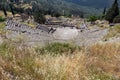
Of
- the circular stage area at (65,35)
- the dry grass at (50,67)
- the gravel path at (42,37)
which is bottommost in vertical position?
the circular stage area at (65,35)

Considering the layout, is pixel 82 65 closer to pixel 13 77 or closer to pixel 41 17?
pixel 13 77

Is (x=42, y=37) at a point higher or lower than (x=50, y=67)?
lower

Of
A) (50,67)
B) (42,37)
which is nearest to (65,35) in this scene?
(42,37)

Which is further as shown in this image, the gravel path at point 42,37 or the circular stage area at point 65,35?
the circular stage area at point 65,35

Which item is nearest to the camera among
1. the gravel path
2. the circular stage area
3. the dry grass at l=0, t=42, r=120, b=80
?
the dry grass at l=0, t=42, r=120, b=80

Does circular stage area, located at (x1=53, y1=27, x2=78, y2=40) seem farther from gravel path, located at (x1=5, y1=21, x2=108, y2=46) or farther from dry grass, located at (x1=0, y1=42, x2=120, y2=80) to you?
dry grass, located at (x1=0, y1=42, x2=120, y2=80)

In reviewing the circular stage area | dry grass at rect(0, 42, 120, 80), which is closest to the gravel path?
the circular stage area

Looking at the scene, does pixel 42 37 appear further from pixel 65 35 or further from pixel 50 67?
pixel 50 67

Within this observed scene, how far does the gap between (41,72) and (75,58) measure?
51.7 inches

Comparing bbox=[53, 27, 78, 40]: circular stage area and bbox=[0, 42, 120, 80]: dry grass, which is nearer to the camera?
bbox=[0, 42, 120, 80]: dry grass

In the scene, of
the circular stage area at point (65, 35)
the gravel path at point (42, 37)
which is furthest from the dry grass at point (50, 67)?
the circular stage area at point (65, 35)

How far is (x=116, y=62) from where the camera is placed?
303 inches

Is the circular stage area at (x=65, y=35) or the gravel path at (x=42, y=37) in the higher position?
the gravel path at (x=42, y=37)

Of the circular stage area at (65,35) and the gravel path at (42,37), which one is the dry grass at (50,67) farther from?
the circular stage area at (65,35)
